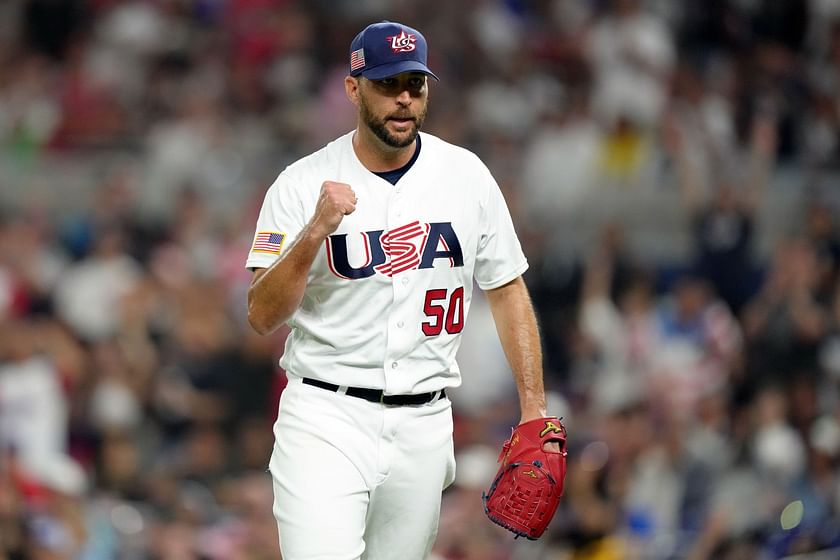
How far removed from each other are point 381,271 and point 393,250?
81 mm

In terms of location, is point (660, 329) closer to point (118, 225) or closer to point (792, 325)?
point (792, 325)

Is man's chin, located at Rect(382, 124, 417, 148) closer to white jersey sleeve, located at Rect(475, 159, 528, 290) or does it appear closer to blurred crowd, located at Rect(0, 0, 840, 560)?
white jersey sleeve, located at Rect(475, 159, 528, 290)

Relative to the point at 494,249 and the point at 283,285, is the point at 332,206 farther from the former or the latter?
the point at 494,249

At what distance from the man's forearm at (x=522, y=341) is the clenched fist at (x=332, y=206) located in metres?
0.77

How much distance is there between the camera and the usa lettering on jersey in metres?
4.80

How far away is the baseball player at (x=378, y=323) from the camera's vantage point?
187 inches

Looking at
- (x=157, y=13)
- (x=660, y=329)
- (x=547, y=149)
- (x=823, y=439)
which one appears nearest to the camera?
(x=823, y=439)

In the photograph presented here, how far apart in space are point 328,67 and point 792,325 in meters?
5.62

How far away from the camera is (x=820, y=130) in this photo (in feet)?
36.0

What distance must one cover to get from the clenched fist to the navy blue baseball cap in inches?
17.2

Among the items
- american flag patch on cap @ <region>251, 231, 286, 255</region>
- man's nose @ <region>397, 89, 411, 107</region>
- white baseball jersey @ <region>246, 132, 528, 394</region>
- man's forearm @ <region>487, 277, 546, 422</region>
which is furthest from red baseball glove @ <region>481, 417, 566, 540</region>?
man's nose @ <region>397, 89, 411, 107</region>

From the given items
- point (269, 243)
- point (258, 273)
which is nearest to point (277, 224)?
point (269, 243)

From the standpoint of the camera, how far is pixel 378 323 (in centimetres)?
484

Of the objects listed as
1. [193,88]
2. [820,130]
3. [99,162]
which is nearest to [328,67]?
[193,88]
